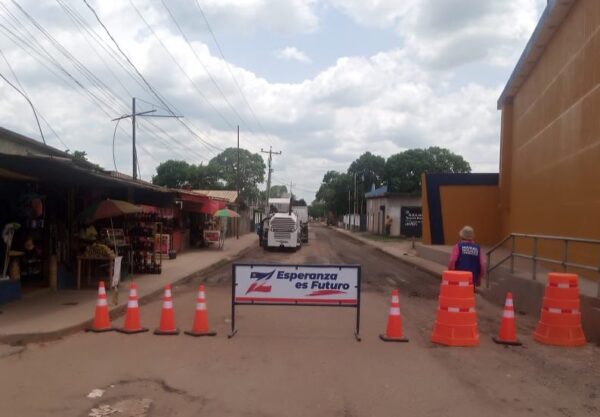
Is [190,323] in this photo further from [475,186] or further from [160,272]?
[475,186]

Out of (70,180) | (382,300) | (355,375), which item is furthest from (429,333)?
(70,180)

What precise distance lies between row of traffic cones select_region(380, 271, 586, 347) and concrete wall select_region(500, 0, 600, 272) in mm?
4220

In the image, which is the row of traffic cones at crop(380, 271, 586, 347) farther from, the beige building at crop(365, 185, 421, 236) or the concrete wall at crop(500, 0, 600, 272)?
the beige building at crop(365, 185, 421, 236)

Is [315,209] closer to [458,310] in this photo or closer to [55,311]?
[55,311]

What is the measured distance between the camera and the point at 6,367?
6.78 m

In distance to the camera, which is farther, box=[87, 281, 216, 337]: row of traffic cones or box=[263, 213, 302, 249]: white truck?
box=[263, 213, 302, 249]: white truck

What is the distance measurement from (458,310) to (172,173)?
6739 cm

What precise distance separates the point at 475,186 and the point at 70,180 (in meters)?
19.5

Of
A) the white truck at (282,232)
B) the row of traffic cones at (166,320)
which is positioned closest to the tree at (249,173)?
the white truck at (282,232)

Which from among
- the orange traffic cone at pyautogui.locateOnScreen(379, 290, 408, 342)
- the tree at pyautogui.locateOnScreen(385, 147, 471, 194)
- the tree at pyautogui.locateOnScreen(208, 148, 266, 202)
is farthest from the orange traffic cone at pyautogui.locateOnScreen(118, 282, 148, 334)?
the tree at pyautogui.locateOnScreen(208, 148, 266, 202)

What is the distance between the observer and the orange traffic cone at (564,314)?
8234 mm

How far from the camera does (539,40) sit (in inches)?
685

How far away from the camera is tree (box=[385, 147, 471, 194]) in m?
75.2

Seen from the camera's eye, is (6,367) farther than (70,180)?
No
